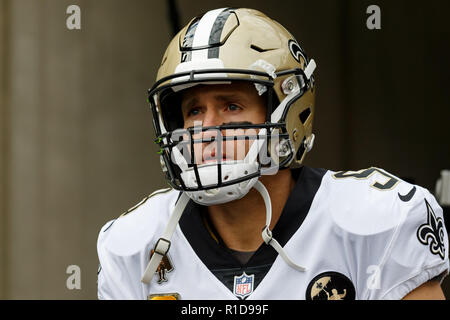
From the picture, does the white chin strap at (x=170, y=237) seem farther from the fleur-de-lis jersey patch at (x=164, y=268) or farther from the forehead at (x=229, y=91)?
the forehead at (x=229, y=91)

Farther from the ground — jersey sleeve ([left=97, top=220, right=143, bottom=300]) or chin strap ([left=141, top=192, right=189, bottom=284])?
chin strap ([left=141, top=192, right=189, bottom=284])

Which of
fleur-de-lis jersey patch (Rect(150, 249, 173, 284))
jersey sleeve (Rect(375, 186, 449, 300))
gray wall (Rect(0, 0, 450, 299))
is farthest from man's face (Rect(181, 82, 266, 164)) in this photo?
gray wall (Rect(0, 0, 450, 299))

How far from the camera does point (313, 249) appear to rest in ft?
5.53

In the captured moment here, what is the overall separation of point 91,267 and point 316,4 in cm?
189

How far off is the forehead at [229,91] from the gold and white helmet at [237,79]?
0.03 m

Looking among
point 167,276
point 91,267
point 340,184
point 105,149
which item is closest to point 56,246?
point 91,267

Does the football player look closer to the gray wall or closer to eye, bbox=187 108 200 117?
eye, bbox=187 108 200 117

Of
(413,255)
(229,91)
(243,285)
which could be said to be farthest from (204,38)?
(413,255)

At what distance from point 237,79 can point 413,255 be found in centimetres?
61

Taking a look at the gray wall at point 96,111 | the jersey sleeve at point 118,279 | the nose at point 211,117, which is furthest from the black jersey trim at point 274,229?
the gray wall at point 96,111

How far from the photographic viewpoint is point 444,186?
3139mm

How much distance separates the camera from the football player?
1.63 meters

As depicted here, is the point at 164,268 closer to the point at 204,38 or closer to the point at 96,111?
the point at 204,38
